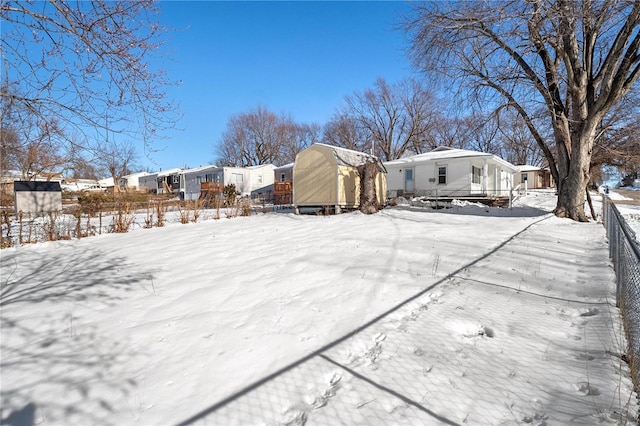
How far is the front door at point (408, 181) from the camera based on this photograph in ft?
74.9

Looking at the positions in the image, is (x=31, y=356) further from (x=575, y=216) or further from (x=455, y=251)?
(x=575, y=216)

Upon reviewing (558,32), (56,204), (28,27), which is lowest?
(56,204)

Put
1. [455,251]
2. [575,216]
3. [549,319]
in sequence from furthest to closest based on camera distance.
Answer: [575,216] → [455,251] → [549,319]

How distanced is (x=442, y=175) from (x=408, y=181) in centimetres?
253

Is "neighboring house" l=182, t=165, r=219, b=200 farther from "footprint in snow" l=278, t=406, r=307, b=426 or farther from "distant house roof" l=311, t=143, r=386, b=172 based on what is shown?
"footprint in snow" l=278, t=406, r=307, b=426

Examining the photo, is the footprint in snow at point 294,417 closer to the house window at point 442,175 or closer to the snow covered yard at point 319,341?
the snow covered yard at point 319,341

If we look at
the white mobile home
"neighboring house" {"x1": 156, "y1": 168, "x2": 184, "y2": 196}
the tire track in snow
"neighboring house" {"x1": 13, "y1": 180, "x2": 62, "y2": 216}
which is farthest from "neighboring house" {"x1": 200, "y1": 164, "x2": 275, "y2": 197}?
the tire track in snow

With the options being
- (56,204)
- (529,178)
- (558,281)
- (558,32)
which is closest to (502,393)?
(558,281)

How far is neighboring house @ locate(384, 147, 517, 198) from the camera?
797 inches

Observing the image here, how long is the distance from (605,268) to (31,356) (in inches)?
305

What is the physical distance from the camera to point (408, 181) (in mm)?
23094

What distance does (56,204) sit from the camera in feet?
50.7

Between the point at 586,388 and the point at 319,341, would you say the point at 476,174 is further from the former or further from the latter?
the point at 319,341

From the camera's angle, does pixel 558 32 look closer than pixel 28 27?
No
